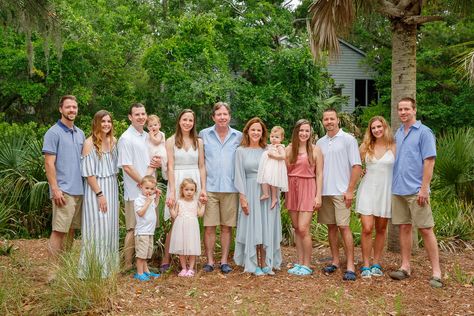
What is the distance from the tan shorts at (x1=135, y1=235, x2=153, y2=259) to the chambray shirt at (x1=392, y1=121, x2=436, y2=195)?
113 inches

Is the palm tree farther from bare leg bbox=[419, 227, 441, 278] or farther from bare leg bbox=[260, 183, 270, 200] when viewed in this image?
bare leg bbox=[260, 183, 270, 200]

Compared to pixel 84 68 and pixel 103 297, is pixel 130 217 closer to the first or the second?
pixel 103 297

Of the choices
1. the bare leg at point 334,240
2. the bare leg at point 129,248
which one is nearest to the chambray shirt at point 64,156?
the bare leg at point 129,248

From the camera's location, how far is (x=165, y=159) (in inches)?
274

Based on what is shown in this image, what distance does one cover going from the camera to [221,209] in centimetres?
715

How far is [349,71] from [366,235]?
2354 centimetres

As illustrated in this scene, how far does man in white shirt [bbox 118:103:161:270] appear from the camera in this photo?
21.8 ft

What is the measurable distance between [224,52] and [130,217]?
38.0ft

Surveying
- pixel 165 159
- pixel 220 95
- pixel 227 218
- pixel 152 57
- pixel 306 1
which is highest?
pixel 306 1

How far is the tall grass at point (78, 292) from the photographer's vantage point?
5625mm

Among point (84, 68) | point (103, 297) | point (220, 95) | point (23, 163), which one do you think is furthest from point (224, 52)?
point (103, 297)

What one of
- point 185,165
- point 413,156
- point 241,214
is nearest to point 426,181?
point 413,156

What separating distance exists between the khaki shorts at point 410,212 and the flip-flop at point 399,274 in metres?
0.60

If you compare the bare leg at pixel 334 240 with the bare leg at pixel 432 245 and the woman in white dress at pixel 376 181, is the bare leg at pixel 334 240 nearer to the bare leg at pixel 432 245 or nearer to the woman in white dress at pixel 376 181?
the woman in white dress at pixel 376 181
